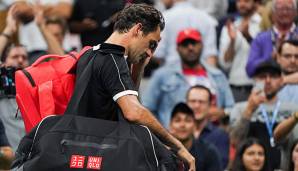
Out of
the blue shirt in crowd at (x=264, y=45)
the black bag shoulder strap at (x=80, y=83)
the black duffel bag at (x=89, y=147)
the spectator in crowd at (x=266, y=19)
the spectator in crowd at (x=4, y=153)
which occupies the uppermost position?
the spectator in crowd at (x=266, y=19)

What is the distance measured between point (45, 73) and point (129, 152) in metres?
0.97

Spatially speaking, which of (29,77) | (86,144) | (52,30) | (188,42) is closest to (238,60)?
(188,42)

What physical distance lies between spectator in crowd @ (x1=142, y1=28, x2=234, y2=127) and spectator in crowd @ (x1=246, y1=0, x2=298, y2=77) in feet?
1.36

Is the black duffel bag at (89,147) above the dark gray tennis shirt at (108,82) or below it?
below

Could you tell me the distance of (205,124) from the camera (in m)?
11.2

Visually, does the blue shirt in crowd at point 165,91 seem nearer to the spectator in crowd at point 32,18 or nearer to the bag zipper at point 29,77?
the spectator in crowd at point 32,18

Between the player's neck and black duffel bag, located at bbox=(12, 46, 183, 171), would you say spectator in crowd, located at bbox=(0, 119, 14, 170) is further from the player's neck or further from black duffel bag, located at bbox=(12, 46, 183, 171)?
the player's neck

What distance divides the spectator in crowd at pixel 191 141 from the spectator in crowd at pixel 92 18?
378 centimetres

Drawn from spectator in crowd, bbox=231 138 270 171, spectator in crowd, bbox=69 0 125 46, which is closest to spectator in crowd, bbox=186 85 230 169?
spectator in crowd, bbox=231 138 270 171

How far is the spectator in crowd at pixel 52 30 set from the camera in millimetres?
12219

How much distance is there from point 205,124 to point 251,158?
1.09 meters

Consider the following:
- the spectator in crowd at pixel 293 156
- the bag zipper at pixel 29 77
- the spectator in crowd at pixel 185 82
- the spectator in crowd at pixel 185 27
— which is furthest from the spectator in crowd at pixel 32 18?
the bag zipper at pixel 29 77

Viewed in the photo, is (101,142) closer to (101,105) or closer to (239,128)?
(101,105)

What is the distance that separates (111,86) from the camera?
6.71m
